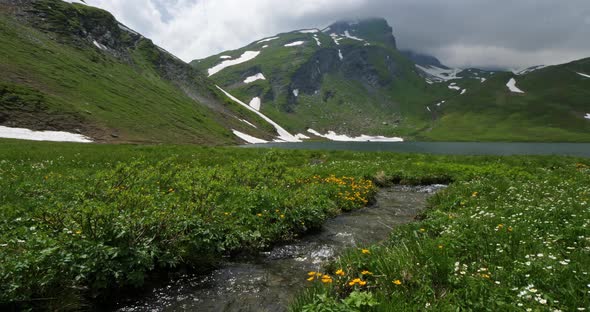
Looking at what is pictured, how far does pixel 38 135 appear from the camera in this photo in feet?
207

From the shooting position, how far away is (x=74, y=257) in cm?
651

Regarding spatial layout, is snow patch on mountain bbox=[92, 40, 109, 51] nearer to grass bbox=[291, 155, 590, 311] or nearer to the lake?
the lake

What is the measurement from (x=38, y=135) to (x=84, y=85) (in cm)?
5051

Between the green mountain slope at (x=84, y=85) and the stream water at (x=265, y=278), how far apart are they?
7882cm

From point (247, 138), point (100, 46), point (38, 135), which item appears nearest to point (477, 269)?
point (38, 135)

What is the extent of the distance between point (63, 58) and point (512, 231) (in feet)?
486

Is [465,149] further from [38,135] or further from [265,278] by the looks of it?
[38,135]

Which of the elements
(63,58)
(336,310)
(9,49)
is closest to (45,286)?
(336,310)

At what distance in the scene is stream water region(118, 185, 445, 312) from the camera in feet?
24.6

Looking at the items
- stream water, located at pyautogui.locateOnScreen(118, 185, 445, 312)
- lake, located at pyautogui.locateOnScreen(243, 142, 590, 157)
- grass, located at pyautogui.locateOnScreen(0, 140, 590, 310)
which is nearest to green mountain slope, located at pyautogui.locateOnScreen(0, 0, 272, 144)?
lake, located at pyautogui.locateOnScreen(243, 142, 590, 157)

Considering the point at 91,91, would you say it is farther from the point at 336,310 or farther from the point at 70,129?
the point at 336,310

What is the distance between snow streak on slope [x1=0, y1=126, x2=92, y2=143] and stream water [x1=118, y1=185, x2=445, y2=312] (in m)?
66.0

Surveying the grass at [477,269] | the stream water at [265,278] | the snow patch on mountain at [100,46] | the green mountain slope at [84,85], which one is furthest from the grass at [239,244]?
the snow patch on mountain at [100,46]

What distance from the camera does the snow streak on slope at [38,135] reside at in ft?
190
